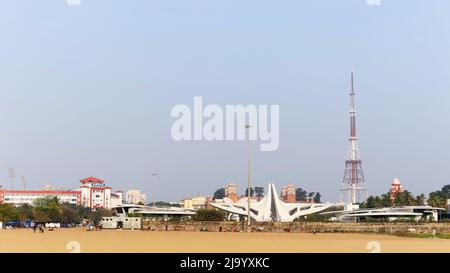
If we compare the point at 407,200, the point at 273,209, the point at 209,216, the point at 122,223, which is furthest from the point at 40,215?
the point at 407,200

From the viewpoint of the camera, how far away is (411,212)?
10844 centimetres

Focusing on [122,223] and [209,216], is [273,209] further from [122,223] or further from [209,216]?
[122,223]

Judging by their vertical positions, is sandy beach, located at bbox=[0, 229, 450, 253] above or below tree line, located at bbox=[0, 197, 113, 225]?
above

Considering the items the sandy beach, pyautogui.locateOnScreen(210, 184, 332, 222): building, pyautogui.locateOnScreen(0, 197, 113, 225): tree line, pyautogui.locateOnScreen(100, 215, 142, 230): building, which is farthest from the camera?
pyautogui.locateOnScreen(210, 184, 332, 222): building

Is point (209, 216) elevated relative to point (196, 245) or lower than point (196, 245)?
lower

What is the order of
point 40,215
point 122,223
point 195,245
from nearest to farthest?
1. point 195,245
2. point 122,223
3. point 40,215

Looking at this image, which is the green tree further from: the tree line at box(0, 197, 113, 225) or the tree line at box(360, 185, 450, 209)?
the tree line at box(360, 185, 450, 209)

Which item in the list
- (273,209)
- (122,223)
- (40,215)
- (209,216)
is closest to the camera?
(122,223)

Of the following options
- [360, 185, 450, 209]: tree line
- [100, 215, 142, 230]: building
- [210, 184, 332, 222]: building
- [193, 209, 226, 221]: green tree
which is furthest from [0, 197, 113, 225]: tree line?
[360, 185, 450, 209]: tree line

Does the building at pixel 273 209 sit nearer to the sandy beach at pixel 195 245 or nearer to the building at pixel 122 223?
the building at pixel 122 223

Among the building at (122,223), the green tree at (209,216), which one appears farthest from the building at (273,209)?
the building at (122,223)

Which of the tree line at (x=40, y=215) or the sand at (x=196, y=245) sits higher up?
the sand at (x=196, y=245)

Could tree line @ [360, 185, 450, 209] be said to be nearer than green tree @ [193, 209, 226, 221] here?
No
